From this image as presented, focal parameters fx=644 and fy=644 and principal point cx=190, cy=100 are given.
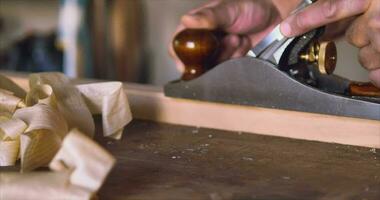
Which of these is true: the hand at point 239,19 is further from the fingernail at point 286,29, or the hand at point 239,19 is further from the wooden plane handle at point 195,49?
the fingernail at point 286,29

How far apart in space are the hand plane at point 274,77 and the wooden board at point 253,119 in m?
0.02

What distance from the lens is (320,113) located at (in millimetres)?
981

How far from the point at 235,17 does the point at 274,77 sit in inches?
11.4

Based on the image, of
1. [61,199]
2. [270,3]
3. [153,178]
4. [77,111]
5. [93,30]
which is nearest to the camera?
[61,199]

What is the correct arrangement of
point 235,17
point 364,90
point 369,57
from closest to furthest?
1. point 364,90
2. point 369,57
3. point 235,17

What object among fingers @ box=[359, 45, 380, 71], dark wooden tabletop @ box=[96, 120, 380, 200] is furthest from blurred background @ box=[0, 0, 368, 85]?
dark wooden tabletop @ box=[96, 120, 380, 200]

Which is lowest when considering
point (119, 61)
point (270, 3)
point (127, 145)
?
point (119, 61)

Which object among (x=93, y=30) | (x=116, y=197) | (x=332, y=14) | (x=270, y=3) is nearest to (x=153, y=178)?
(x=116, y=197)

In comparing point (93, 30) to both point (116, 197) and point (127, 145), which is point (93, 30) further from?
point (116, 197)

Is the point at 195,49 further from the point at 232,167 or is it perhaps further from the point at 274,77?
the point at 232,167

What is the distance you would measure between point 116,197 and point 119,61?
2273 mm

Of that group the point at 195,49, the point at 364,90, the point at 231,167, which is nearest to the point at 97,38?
the point at 195,49

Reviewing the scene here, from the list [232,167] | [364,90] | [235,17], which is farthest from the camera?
[235,17]

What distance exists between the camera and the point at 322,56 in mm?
1044
